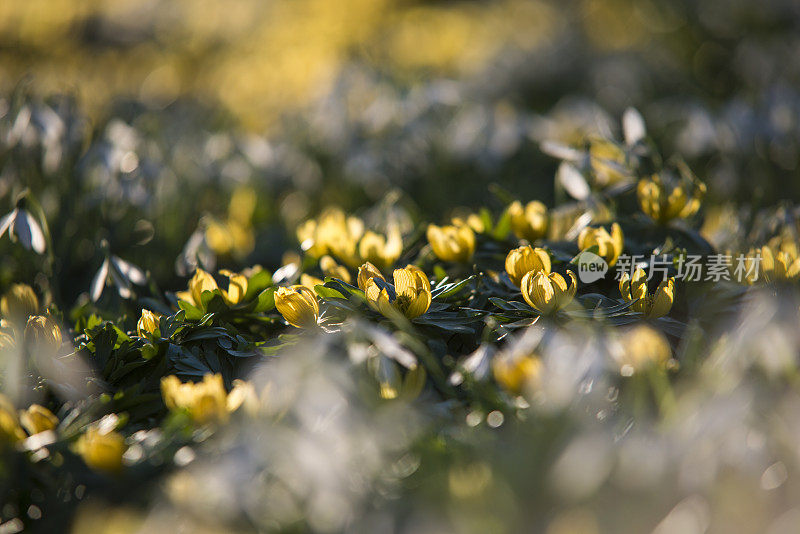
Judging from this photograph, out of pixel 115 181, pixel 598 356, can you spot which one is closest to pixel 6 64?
pixel 115 181

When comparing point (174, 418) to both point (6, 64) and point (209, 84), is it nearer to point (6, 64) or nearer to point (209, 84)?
point (209, 84)

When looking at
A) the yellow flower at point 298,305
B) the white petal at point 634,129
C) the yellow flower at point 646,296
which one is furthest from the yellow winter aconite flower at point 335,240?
the white petal at point 634,129

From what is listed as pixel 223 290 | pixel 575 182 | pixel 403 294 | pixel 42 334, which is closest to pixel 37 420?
pixel 42 334

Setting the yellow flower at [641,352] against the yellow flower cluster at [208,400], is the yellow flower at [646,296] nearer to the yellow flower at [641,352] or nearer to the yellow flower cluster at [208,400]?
the yellow flower at [641,352]

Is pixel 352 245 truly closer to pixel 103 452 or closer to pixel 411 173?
pixel 103 452

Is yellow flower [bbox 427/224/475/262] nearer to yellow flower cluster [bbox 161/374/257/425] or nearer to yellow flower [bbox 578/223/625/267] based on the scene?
yellow flower [bbox 578/223/625/267]

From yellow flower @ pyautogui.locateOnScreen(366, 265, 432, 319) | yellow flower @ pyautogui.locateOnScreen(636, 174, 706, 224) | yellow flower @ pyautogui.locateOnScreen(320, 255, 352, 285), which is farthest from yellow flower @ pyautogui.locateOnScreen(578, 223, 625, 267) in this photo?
yellow flower @ pyautogui.locateOnScreen(320, 255, 352, 285)
